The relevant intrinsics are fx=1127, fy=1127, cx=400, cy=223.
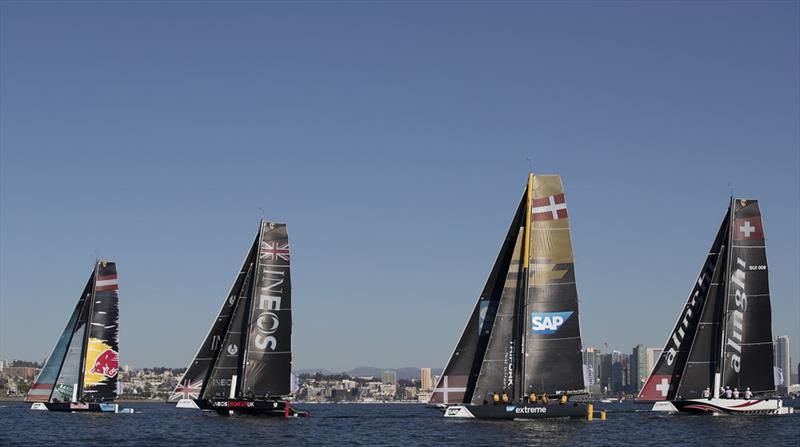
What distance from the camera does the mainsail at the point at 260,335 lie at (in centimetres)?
6956

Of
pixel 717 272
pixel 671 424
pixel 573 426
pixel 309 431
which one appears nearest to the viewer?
→ pixel 573 426

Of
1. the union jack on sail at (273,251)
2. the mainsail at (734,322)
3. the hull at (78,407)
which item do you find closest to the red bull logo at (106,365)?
the hull at (78,407)

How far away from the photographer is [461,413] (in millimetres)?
58125

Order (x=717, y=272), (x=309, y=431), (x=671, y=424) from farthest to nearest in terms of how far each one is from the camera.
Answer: (x=717, y=272)
(x=671, y=424)
(x=309, y=431)

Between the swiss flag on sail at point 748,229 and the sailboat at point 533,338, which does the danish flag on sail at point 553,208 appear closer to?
the sailboat at point 533,338

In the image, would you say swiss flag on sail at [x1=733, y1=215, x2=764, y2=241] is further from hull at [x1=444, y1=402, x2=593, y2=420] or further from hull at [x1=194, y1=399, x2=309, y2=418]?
hull at [x1=194, y1=399, x2=309, y2=418]

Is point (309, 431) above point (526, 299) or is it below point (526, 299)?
below

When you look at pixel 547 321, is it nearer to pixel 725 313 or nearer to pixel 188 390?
pixel 725 313

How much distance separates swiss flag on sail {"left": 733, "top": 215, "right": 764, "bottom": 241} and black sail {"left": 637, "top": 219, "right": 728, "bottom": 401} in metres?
1.17

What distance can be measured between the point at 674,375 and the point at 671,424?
5.53 m

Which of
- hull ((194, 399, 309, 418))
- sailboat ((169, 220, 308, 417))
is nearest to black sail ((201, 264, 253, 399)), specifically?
sailboat ((169, 220, 308, 417))

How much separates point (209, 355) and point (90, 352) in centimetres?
1320

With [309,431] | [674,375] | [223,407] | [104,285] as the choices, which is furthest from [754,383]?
[104,285]

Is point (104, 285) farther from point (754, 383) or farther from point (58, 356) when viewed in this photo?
point (754, 383)
